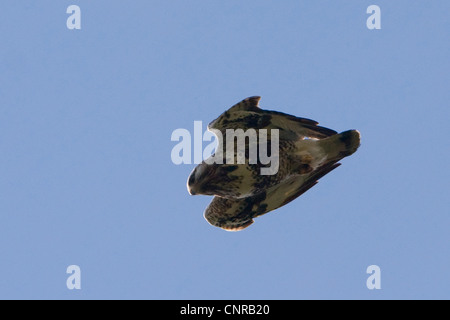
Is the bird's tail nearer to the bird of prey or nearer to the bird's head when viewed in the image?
the bird of prey

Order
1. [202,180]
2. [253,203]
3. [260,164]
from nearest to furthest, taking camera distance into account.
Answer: [202,180] < [260,164] < [253,203]

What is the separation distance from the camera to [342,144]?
588 inches

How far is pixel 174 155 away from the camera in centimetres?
1491

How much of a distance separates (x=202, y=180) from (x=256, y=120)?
154 centimetres

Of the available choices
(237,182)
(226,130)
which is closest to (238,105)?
(226,130)

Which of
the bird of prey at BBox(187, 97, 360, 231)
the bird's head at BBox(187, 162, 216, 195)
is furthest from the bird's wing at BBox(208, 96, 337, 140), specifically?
the bird's head at BBox(187, 162, 216, 195)

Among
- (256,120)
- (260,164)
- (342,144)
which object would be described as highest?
(256,120)

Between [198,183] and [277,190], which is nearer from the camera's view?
[198,183]

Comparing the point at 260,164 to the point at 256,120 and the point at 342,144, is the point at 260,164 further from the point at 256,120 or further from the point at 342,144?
the point at 342,144

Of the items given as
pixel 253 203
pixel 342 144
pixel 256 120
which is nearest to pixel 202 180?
pixel 256 120

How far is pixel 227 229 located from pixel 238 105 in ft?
8.23

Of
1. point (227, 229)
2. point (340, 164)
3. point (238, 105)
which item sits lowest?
point (227, 229)

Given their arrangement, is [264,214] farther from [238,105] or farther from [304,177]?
[238,105]

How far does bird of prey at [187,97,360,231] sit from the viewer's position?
14688 mm
